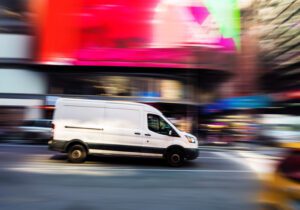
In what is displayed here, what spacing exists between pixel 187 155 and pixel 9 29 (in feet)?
70.0

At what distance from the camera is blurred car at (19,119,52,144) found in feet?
67.7

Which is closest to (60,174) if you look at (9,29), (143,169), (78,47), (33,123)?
(143,169)

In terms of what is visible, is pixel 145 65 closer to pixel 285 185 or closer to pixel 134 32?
pixel 134 32

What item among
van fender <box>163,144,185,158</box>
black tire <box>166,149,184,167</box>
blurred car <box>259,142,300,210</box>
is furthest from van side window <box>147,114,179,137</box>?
blurred car <box>259,142,300,210</box>

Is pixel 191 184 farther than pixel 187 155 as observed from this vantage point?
No

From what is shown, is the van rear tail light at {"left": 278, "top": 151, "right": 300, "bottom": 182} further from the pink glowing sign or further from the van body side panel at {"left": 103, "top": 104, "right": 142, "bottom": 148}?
the pink glowing sign

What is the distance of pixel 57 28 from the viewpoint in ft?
96.1

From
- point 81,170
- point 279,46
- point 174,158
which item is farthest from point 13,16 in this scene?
point 279,46

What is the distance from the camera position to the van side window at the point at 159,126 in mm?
12719

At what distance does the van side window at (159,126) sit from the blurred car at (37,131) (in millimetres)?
9193

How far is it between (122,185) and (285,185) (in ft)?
15.9

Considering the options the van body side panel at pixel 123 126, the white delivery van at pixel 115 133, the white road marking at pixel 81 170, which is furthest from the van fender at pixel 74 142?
the white road marking at pixel 81 170

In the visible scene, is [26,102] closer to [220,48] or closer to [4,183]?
[220,48]

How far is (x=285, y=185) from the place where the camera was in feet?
16.1
